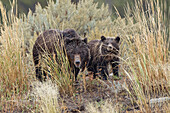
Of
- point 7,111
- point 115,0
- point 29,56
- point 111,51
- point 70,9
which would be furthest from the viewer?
point 115,0

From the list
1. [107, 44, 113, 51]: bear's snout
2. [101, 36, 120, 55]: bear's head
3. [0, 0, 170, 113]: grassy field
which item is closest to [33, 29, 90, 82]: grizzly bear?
[0, 0, 170, 113]: grassy field

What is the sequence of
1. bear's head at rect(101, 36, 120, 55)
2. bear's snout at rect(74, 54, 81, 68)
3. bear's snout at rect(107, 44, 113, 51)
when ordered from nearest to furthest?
bear's snout at rect(74, 54, 81, 68)
bear's snout at rect(107, 44, 113, 51)
bear's head at rect(101, 36, 120, 55)

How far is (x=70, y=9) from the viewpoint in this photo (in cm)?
959

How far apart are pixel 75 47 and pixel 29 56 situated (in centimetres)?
310

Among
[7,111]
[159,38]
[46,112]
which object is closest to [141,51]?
[159,38]

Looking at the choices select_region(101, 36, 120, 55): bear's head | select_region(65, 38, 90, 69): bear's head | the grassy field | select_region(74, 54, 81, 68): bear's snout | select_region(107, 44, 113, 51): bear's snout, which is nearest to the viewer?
the grassy field

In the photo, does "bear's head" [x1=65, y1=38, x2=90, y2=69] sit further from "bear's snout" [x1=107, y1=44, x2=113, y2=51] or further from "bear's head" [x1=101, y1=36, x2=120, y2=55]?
"bear's head" [x1=101, y1=36, x2=120, y2=55]

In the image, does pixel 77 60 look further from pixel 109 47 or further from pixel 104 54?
pixel 104 54

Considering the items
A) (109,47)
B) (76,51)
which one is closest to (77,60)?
(76,51)

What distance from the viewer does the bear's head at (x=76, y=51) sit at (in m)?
4.68

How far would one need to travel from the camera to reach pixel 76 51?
470 cm

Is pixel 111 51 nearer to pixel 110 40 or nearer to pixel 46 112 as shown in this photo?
pixel 110 40

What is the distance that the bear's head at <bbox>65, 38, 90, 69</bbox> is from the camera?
184 inches

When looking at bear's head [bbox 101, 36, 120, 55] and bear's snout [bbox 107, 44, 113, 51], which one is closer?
bear's snout [bbox 107, 44, 113, 51]
